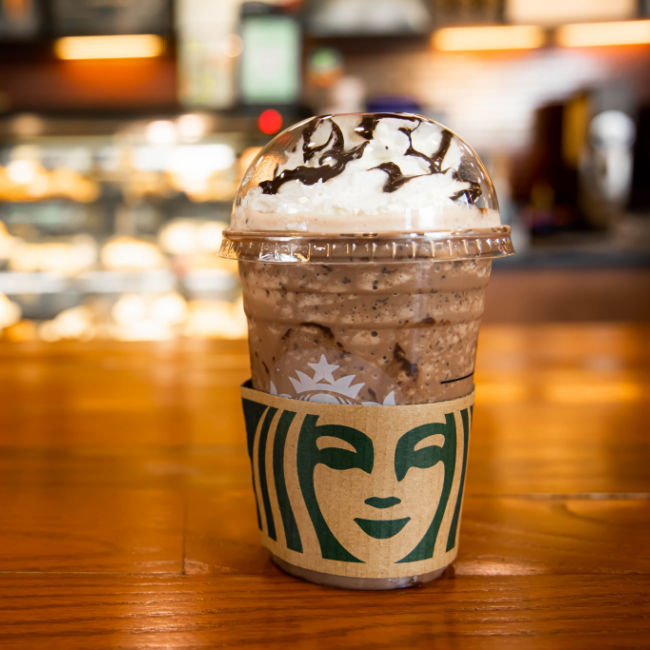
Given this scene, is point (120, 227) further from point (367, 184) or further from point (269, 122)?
→ point (367, 184)

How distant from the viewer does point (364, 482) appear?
58cm

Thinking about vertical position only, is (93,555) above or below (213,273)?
above

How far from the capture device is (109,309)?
353 centimetres

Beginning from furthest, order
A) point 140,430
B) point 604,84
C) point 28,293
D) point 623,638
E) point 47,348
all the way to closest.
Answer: point 604,84, point 28,293, point 47,348, point 140,430, point 623,638

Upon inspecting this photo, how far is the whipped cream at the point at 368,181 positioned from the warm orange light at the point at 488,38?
11.6 feet

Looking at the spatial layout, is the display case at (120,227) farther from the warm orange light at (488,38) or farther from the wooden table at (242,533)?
the wooden table at (242,533)

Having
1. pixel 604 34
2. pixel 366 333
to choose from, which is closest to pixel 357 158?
pixel 366 333

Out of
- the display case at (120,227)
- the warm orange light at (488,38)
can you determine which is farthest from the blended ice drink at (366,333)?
the warm orange light at (488,38)

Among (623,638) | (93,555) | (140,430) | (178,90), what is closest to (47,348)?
(140,430)

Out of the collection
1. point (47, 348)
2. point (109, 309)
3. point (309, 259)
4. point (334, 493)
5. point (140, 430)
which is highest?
point (309, 259)

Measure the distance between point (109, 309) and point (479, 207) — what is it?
10.3 feet

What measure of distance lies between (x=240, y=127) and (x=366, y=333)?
2999 millimetres

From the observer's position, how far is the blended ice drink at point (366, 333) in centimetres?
56

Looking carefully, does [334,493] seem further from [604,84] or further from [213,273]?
[604,84]
